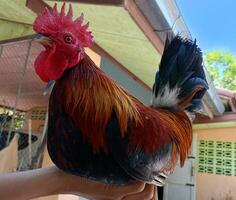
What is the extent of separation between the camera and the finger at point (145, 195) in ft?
2.69

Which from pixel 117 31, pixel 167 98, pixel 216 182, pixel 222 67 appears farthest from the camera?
pixel 222 67

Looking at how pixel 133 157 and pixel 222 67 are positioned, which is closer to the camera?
pixel 133 157

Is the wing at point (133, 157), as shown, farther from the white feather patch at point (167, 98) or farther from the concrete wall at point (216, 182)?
the concrete wall at point (216, 182)

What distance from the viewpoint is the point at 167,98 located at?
1333 mm

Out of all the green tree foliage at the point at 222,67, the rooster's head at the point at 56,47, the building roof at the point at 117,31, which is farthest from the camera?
the green tree foliage at the point at 222,67

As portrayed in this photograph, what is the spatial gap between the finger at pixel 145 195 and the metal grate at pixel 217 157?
441 centimetres

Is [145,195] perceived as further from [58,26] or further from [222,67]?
[222,67]

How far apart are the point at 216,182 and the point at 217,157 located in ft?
1.28

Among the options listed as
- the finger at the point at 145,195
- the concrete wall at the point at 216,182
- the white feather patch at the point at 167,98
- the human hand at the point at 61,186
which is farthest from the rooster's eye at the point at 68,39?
the concrete wall at the point at 216,182

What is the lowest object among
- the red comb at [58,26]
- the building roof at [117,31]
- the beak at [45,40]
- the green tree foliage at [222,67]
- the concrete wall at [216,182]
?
the concrete wall at [216,182]

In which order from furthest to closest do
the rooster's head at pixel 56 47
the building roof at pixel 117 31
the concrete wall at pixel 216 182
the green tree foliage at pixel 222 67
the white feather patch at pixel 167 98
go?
1. the green tree foliage at pixel 222 67
2. the concrete wall at pixel 216 182
3. the building roof at pixel 117 31
4. the white feather patch at pixel 167 98
5. the rooster's head at pixel 56 47

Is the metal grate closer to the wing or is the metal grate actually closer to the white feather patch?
the white feather patch

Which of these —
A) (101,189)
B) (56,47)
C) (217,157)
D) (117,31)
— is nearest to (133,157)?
(101,189)

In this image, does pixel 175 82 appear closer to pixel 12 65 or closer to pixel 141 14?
pixel 141 14
